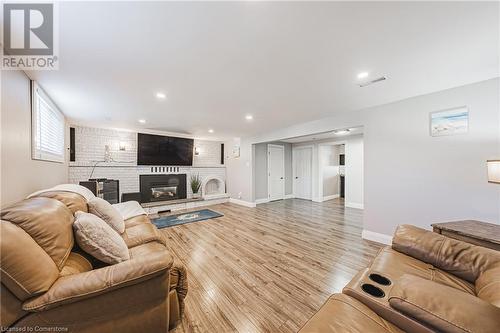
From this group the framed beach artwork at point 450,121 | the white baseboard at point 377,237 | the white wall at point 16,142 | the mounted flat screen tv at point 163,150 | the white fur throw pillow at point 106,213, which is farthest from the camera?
the mounted flat screen tv at point 163,150

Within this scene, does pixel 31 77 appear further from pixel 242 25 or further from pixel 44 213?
pixel 242 25

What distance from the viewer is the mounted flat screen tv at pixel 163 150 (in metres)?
5.09

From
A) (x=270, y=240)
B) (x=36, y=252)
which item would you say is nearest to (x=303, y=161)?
(x=270, y=240)

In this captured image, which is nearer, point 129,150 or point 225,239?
point 225,239

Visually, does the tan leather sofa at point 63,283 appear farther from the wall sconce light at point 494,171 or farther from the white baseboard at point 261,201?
the white baseboard at point 261,201

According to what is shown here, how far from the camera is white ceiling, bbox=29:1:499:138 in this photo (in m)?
1.23

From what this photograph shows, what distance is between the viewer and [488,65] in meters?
1.86

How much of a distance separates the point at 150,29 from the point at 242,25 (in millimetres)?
691

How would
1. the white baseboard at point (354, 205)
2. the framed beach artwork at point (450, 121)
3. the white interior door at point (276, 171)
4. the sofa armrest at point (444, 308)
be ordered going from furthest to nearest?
the white interior door at point (276, 171) → the white baseboard at point (354, 205) → the framed beach artwork at point (450, 121) → the sofa armrest at point (444, 308)

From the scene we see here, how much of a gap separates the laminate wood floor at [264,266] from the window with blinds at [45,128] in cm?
218

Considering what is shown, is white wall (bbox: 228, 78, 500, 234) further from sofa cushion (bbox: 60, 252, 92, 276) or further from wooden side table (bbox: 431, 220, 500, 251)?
sofa cushion (bbox: 60, 252, 92, 276)

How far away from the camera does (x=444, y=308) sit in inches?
30.5

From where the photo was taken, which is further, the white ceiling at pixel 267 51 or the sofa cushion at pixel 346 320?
the white ceiling at pixel 267 51

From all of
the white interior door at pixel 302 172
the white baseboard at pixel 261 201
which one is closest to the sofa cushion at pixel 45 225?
the white baseboard at pixel 261 201
